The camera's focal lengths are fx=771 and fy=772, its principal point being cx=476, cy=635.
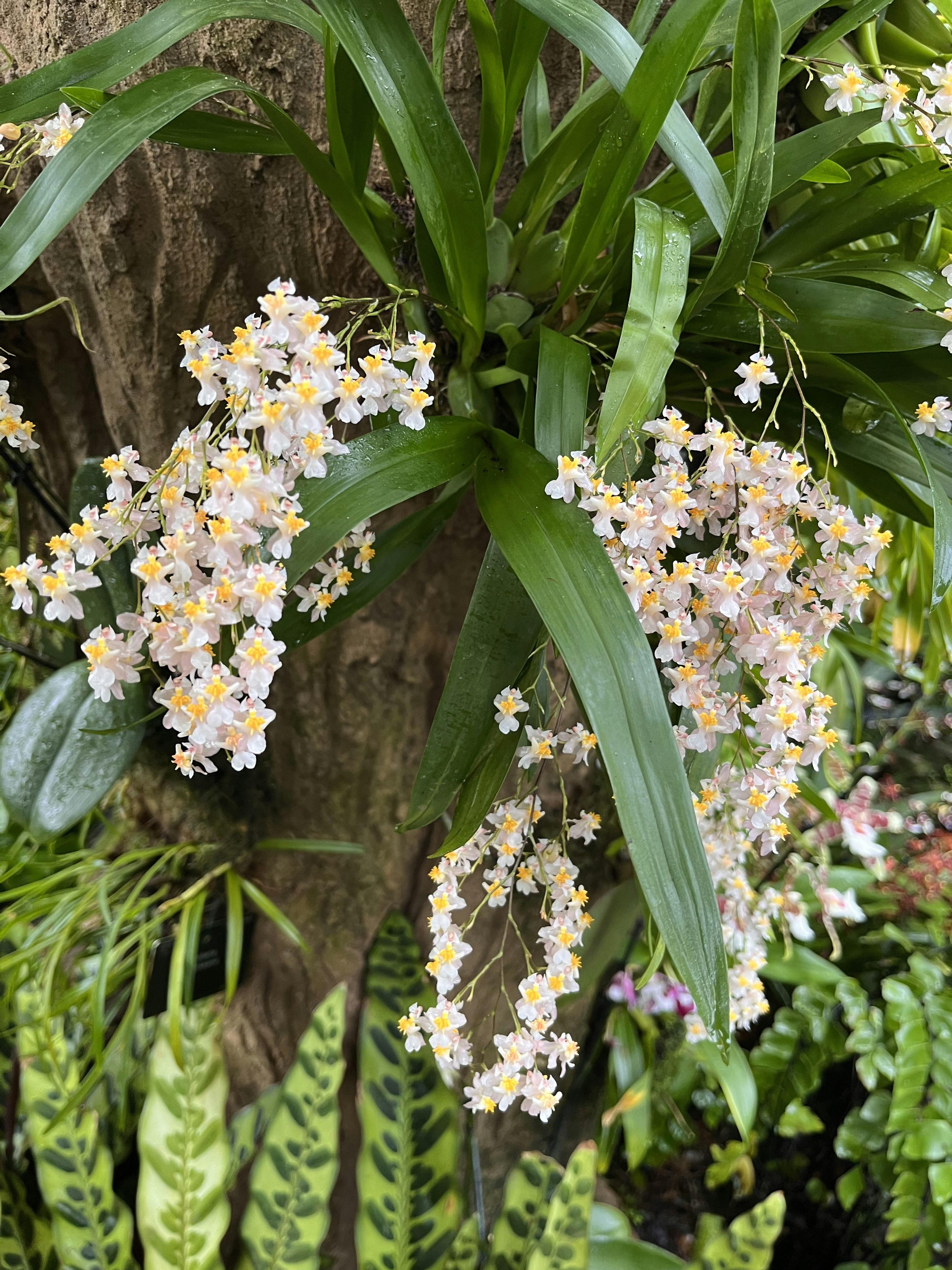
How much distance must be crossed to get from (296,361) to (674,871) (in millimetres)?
298

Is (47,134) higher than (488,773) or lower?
higher

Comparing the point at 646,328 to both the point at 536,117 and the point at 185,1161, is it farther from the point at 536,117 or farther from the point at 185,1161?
the point at 185,1161

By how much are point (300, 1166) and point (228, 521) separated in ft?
2.54

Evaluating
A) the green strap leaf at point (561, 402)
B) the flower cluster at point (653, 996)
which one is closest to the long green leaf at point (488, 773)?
the green strap leaf at point (561, 402)

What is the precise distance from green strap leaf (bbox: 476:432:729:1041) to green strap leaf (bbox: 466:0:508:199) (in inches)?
9.6

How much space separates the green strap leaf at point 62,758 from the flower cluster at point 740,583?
1.50 ft

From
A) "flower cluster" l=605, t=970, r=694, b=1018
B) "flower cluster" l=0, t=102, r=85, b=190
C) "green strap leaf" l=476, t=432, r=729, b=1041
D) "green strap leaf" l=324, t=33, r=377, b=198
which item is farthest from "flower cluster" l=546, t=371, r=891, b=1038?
"flower cluster" l=605, t=970, r=694, b=1018

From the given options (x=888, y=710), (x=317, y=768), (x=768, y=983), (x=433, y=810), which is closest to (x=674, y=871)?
(x=433, y=810)

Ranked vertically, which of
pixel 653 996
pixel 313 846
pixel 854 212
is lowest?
pixel 653 996

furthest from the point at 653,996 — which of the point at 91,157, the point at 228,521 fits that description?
the point at 91,157

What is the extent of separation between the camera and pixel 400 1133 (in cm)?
87

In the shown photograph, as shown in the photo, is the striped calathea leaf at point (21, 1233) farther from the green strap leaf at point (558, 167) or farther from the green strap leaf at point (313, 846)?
the green strap leaf at point (558, 167)

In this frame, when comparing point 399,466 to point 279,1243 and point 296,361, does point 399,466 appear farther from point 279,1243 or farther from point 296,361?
point 279,1243

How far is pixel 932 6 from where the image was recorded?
2.16 ft
